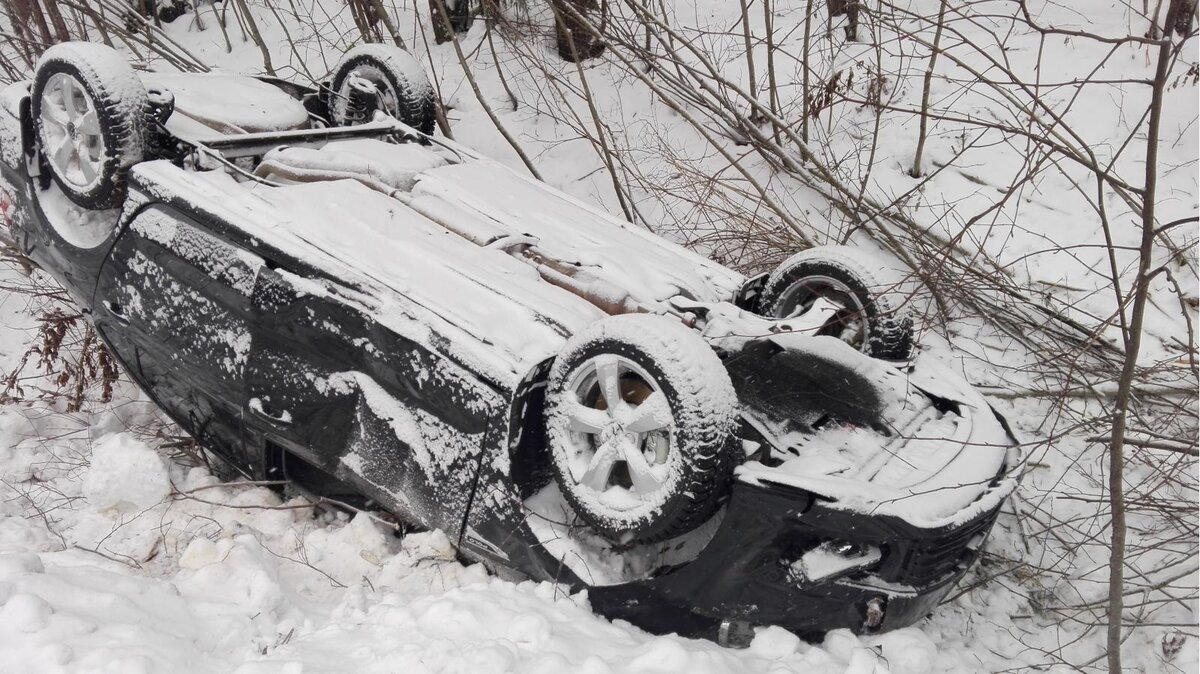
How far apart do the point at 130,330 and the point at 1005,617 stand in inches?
143

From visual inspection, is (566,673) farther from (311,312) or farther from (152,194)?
(152,194)

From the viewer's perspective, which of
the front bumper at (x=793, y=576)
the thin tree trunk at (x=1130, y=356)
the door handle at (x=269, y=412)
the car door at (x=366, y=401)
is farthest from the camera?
the door handle at (x=269, y=412)

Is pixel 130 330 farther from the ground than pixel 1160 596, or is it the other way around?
pixel 1160 596

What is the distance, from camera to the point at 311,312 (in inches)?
124

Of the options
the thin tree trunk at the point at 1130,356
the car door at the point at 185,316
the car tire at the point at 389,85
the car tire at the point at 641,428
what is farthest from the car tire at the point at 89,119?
the thin tree trunk at the point at 1130,356

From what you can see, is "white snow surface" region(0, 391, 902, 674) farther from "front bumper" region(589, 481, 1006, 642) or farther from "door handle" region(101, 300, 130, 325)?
"door handle" region(101, 300, 130, 325)

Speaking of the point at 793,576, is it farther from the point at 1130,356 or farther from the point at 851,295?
the point at 851,295

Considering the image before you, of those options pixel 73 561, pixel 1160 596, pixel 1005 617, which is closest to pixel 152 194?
pixel 73 561

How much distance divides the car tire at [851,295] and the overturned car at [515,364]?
11mm

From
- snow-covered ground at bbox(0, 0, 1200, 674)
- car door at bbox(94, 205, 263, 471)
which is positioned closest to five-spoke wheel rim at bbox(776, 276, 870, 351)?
snow-covered ground at bbox(0, 0, 1200, 674)

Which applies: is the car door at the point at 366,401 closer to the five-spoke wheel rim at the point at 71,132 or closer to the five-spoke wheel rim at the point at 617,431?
the five-spoke wheel rim at the point at 617,431

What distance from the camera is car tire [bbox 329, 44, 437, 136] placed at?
4809 mm

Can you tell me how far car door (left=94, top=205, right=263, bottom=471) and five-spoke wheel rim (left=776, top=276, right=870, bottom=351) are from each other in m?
2.10

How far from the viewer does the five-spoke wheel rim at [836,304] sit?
3595 mm
